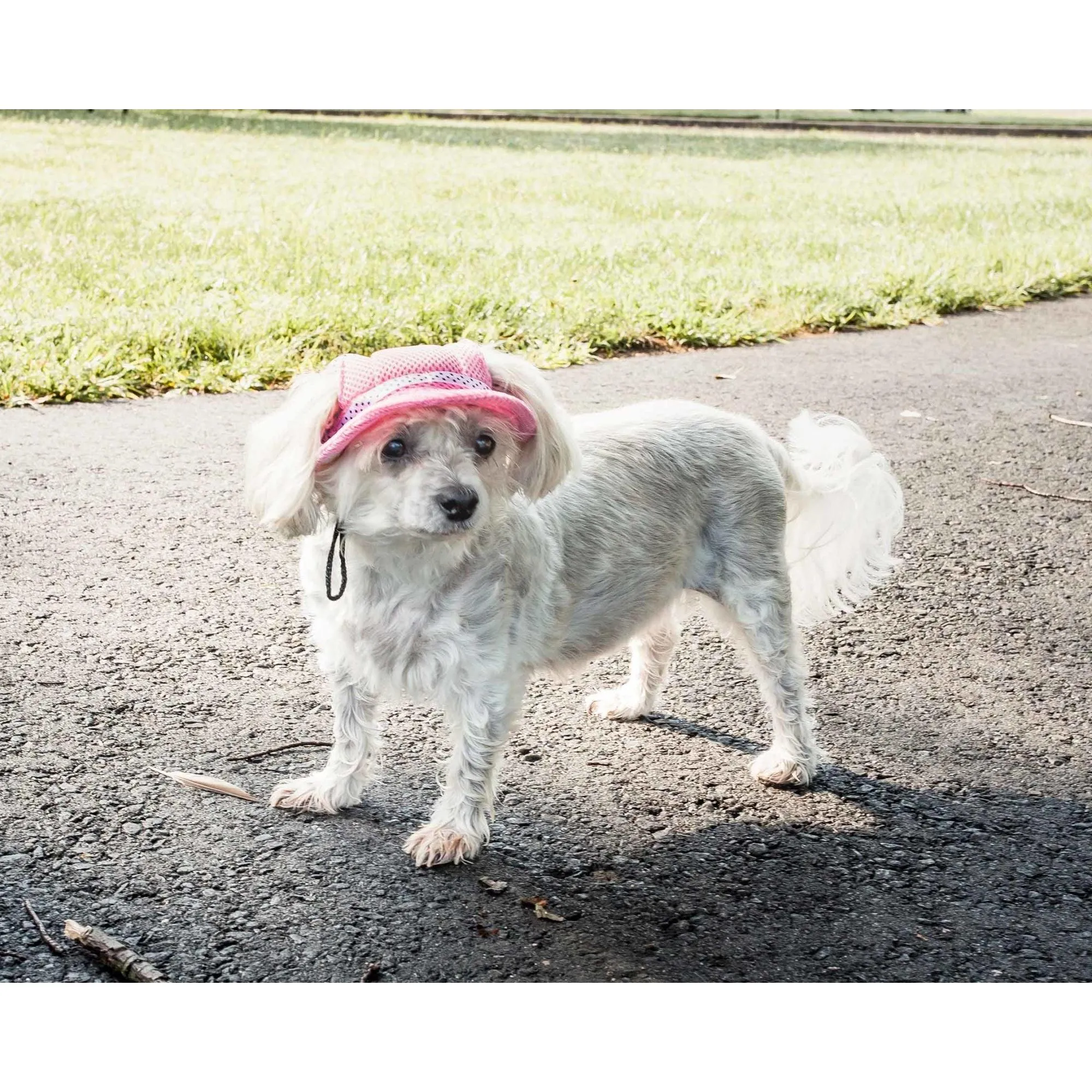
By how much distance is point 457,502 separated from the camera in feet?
9.73

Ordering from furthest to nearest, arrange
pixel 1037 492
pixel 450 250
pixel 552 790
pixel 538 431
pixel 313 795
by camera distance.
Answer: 1. pixel 450 250
2. pixel 1037 492
3. pixel 552 790
4. pixel 313 795
5. pixel 538 431

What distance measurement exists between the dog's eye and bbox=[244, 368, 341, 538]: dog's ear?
149 mm

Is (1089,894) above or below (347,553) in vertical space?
below

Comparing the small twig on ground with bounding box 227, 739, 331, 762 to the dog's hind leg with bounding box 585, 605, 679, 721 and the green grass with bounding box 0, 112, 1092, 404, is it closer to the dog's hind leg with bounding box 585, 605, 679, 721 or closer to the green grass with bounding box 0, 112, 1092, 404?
the dog's hind leg with bounding box 585, 605, 679, 721

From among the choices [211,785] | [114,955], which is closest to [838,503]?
[211,785]

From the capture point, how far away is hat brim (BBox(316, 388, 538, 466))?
2.90m

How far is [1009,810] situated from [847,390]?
4.93m

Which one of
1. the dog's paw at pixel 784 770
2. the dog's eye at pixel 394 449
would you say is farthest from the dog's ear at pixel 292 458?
the dog's paw at pixel 784 770

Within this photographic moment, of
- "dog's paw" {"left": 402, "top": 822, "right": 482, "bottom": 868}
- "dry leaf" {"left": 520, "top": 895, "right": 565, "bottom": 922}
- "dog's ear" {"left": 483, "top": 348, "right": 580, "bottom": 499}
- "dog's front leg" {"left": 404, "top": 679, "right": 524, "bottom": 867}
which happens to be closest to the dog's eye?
"dog's ear" {"left": 483, "top": 348, "right": 580, "bottom": 499}

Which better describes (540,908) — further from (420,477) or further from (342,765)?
(420,477)

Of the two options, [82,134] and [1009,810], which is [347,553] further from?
[82,134]

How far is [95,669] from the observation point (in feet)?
14.0

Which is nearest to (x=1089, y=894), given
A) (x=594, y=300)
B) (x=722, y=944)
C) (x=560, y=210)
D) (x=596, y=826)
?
(x=722, y=944)

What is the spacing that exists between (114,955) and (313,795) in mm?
838
